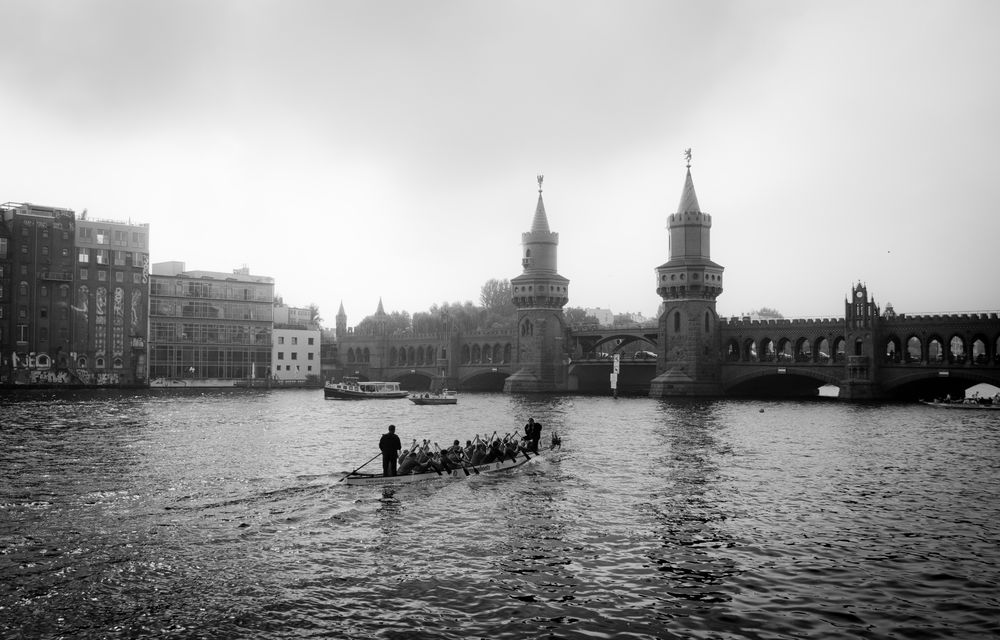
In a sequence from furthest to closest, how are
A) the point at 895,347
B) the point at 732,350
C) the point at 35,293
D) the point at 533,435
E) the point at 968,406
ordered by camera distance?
the point at 35,293, the point at 732,350, the point at 895,347, the point at 968,406, the point at 533,435

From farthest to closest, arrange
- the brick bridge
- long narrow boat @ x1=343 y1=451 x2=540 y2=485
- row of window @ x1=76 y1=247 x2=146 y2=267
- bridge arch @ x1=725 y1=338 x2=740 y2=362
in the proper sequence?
row of window @ x1=76 y1=247 x2=146 y2=267, bridge arch @ x1=725 y1=338 x2=740 y2=362, the brick bridge, long narrow boat @ x1=343 y1=451 x2=540 y2=485

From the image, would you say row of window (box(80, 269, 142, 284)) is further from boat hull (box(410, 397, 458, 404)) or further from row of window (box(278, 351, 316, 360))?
boat hull (box(410, 397, 458, 404))

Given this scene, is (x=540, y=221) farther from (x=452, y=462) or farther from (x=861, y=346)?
(x=452, y=462)

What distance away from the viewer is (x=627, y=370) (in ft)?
459

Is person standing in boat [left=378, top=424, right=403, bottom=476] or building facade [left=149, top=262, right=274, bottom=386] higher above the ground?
building facade [left=149, top=262, right=274, bottom=386]

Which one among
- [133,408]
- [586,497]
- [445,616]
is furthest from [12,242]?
[445,616]

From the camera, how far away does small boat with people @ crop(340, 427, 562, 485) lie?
36.4 meters

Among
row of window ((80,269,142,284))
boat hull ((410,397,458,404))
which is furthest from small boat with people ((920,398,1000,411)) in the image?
row of window ((80,269,142,284))

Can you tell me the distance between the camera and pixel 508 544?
1058 inches

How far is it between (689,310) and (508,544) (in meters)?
97.8

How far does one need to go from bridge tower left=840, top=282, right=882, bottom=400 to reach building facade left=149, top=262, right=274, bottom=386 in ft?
333

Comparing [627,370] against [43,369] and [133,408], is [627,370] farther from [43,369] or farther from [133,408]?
[43,369]

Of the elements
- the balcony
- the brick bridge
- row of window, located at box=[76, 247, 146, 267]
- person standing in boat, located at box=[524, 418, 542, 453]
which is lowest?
person standing in boat, located at box=[524, 418, 542, 453]

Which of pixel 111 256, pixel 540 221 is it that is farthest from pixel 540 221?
pixel 111 256
